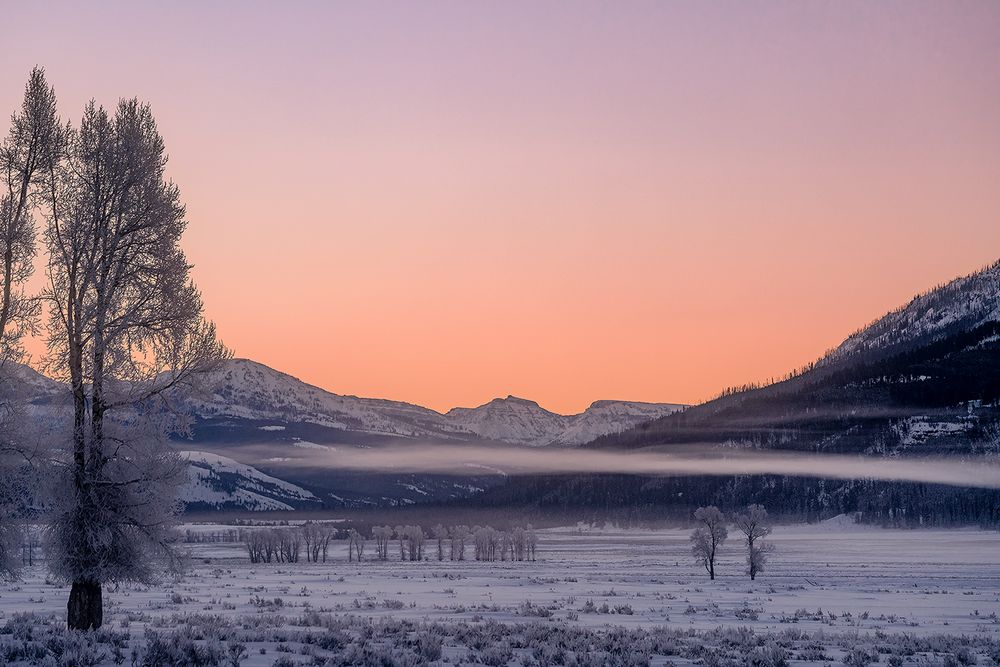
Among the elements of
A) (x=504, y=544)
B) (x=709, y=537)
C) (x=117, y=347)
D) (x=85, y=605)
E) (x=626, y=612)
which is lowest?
(x=504, y=544)

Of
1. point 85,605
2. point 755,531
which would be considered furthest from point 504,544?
point 85,605

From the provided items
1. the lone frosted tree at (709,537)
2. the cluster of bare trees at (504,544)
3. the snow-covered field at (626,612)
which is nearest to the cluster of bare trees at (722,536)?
the lone frosted tree at (709,537)

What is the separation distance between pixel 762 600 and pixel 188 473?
40188 mm

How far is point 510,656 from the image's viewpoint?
63.1 ft

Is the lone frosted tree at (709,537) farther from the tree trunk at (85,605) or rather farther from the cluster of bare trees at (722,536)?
the tree trunk at (85,605)

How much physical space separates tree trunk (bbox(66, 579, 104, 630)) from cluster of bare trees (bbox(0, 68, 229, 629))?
0.11 ft

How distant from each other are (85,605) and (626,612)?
2490cm

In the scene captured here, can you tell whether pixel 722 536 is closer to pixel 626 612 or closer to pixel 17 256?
pixel 626 612

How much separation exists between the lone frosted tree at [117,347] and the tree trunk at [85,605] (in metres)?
0.02

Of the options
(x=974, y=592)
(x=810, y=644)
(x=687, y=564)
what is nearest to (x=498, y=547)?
(x=687, y=564)

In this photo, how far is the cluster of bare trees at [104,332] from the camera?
21453mm

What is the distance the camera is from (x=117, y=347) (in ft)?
71.3

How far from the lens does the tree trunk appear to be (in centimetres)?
2112

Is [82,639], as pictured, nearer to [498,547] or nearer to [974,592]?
[974,592]
